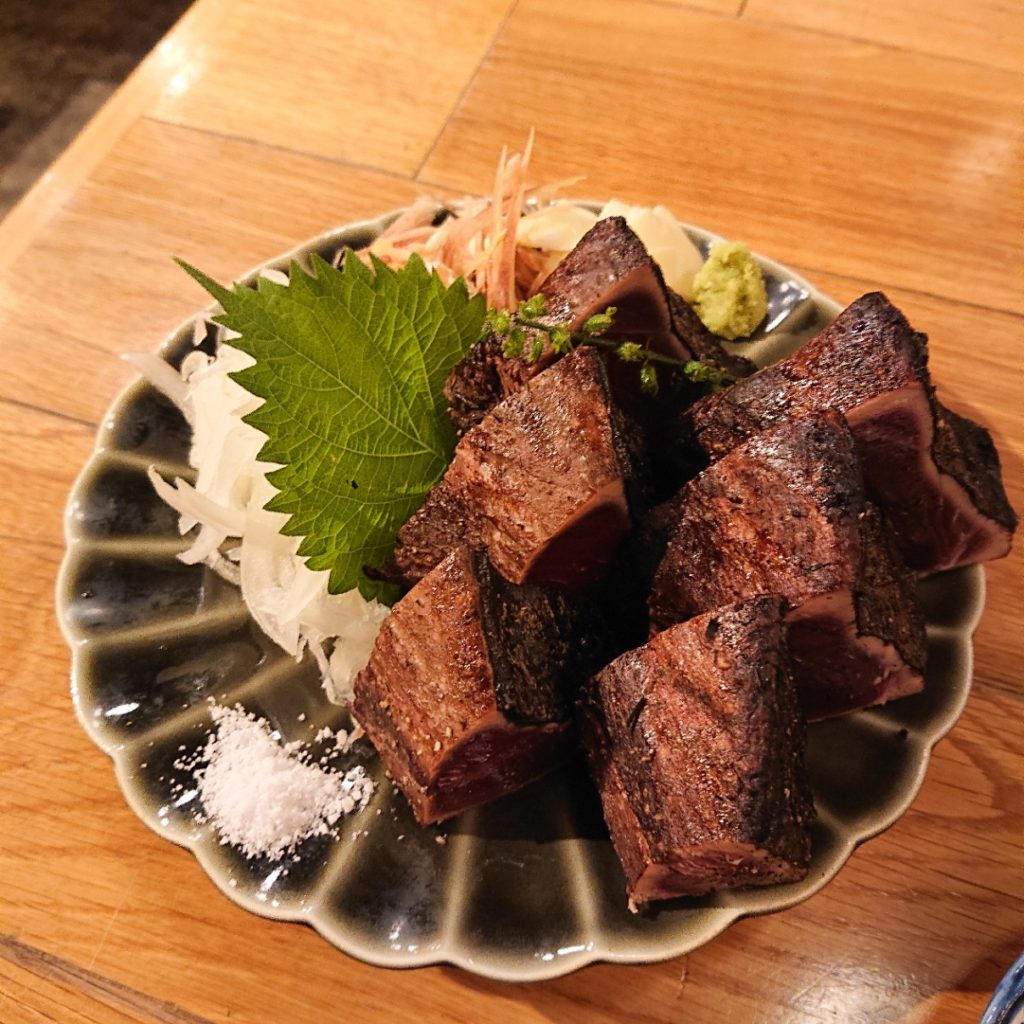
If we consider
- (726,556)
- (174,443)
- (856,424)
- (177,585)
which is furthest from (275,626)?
(856,424)

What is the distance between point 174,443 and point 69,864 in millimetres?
1114

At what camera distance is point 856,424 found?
1.82 m

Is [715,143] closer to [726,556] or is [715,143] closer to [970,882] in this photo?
[726,556]

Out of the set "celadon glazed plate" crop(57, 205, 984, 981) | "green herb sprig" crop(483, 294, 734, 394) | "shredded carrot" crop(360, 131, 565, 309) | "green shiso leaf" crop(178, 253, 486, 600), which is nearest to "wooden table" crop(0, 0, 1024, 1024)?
"celadon glazed plate" crop(57, 205, 984, 981)

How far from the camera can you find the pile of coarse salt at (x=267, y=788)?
1.80 meters

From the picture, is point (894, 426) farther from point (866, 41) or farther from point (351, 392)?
point (866, 41)

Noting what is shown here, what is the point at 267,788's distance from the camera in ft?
6.07

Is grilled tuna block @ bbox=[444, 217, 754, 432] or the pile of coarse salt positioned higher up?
Result: grilled tuna block @ bbox=[444, 217, 754, 432]

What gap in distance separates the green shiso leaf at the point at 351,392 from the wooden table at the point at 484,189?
88cm

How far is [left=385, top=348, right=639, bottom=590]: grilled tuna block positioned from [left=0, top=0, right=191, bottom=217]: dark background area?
4525 mm

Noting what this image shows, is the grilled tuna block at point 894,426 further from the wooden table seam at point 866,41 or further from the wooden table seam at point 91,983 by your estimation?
the wooden table seam at point 866,41

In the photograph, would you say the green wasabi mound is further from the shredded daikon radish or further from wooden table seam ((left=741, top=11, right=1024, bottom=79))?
wooden table seam ((left=741, top=11, right=1024, bottom=79))

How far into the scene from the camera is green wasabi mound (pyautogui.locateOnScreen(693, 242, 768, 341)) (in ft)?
8.16

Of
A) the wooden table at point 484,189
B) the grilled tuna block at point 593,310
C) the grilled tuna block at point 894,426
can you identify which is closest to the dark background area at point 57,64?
the wooden table at point 484,189
